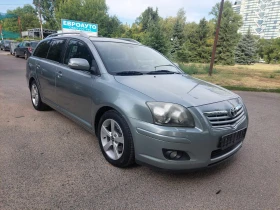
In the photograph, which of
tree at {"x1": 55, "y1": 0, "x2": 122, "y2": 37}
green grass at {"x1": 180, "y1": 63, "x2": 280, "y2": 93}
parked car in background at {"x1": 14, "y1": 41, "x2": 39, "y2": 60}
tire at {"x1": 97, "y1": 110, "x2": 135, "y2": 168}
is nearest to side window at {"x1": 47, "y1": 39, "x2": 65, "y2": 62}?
tire at {"x1": 97, "y1": 110, "x2": 135, "y2": 168}

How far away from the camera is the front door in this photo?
316 centimetres

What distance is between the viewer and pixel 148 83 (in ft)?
9.23

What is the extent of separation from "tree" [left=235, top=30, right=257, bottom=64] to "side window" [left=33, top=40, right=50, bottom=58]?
121 feet

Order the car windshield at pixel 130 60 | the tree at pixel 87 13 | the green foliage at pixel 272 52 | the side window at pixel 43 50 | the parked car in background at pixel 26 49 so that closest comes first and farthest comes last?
the car windshield at pixel 130 60 → the side window at pixel 43 50 → the parked car in background at pixel 26 49 → the green foliage at pixel 272 52 → the tree at pixel 87 13

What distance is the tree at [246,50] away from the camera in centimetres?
3600

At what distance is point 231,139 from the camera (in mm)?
2531

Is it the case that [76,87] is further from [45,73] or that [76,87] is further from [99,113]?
[45,73]

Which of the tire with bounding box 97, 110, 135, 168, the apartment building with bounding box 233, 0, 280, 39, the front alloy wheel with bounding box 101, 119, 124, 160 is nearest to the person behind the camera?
the tire with bounding box 97, 110, 135, 168

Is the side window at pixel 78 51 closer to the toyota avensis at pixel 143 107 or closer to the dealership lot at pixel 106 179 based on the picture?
the toyota avensis at pixel 143 107

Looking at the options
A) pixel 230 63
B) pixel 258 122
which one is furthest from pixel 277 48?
pixel 258 122

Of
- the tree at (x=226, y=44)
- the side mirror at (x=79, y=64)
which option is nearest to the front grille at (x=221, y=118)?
the side mirror at (x=79, y=64)

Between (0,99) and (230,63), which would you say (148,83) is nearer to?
(0,99)

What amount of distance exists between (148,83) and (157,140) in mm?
839

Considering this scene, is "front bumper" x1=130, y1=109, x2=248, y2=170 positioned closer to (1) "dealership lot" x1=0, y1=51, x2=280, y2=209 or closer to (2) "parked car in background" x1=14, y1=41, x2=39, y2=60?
(1) "dealership lot" x1=0, y1=51, x2=280, y2=209
